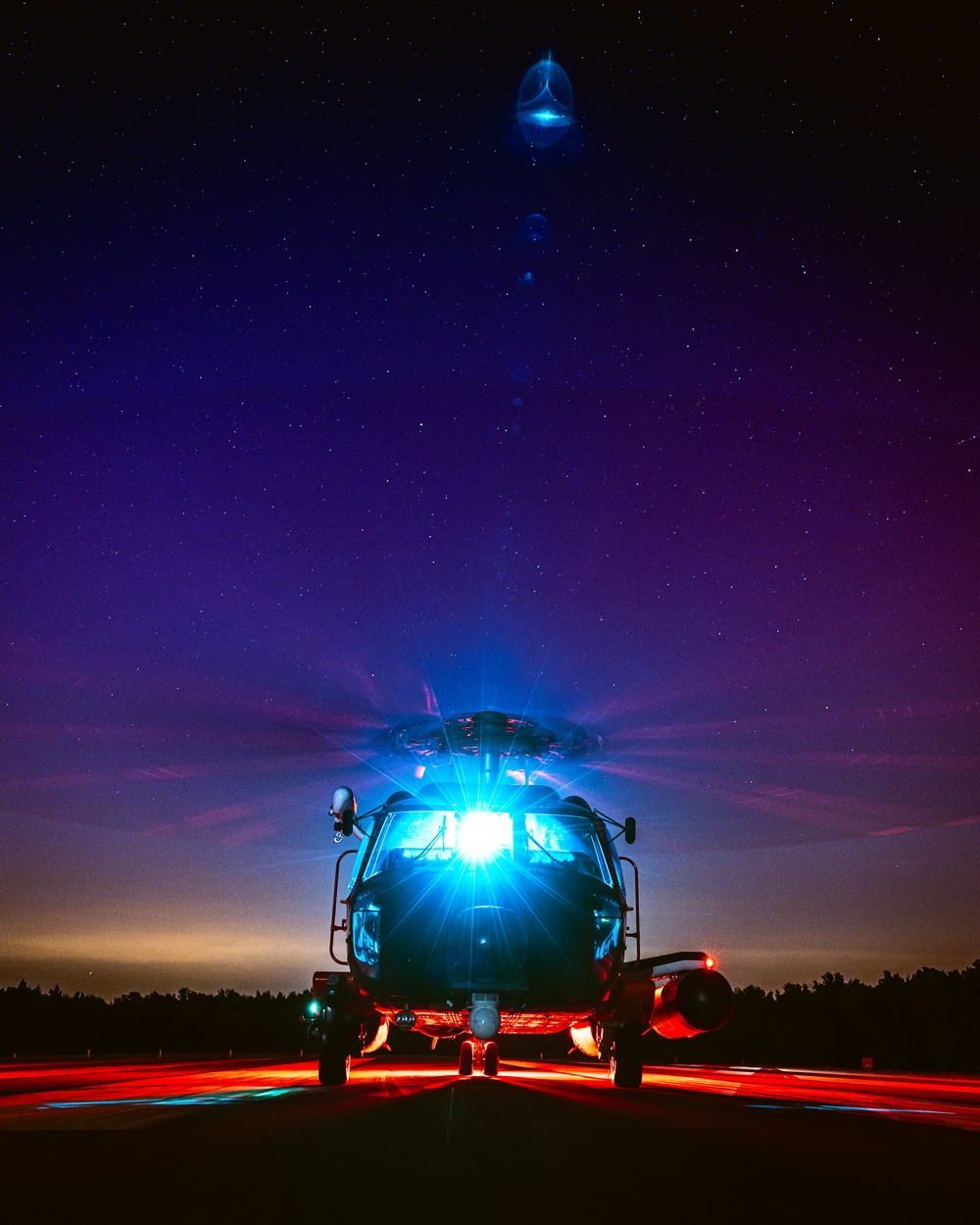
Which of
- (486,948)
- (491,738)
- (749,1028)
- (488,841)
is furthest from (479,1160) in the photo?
(749,1028)

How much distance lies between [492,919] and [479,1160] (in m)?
4.29

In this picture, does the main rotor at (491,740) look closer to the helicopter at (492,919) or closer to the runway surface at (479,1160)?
the helicopter at (492,919)

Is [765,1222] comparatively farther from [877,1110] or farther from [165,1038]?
[165,1038]

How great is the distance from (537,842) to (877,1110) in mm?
4296

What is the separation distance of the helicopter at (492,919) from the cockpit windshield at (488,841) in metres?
0.02

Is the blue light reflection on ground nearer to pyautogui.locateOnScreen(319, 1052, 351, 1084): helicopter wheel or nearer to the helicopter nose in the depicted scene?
pyautogui.locateOnScreen(319, 1052, 351, 1084): helicopter wheel

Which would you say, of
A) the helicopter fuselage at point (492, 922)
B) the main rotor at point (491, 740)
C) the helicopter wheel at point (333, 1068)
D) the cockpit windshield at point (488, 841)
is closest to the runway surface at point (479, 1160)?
the helicopter fuselage at point (492, 922)

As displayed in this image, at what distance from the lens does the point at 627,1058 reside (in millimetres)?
11773

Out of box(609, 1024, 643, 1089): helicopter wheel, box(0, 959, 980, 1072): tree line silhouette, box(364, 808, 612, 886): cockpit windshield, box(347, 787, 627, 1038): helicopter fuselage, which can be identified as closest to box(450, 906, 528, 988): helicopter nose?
A: box(347, 787, 627, 1038): helicopter fuselage

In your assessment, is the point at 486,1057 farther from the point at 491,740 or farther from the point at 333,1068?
the point at 491,740

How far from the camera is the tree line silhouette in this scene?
76.3 meters

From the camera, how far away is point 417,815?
456 inches

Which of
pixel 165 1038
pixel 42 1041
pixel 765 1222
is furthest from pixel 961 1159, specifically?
pixel 165 1038

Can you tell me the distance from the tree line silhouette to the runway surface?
224 feet
